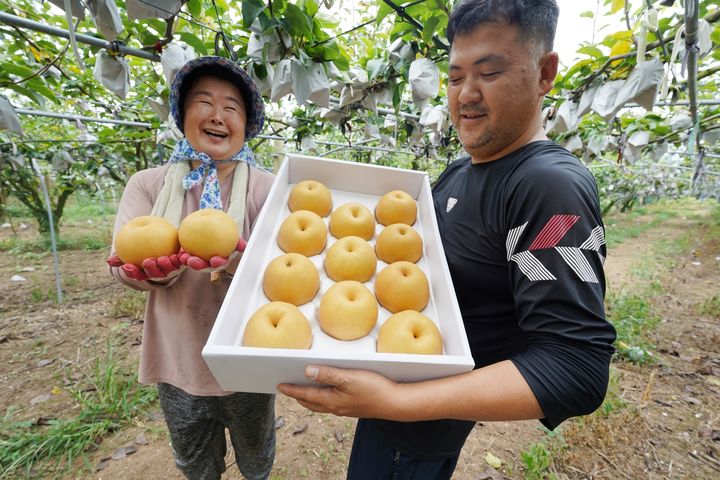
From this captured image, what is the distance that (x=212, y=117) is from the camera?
149 cm

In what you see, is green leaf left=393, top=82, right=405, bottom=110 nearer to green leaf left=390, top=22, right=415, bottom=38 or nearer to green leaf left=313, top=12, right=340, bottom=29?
green leaf left=390, top=22, right=415, bottom=38

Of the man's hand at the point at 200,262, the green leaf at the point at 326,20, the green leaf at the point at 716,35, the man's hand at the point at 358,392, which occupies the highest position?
the green leaf at the point at 326,20

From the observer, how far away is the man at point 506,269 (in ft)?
2.64

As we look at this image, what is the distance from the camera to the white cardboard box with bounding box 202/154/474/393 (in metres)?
0.81

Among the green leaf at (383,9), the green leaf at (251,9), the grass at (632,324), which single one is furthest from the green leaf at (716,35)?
the grass at (632,324)

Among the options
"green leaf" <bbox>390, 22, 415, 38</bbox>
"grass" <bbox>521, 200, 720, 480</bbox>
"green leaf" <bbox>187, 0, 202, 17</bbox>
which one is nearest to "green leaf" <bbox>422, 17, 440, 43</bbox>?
"green leaf" <bbox>390, 22, 415, 38</bbox>

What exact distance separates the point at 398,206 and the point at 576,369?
3.37 feet

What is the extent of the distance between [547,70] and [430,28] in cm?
94

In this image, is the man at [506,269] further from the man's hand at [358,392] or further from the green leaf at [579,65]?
the green leaf at [579,65]

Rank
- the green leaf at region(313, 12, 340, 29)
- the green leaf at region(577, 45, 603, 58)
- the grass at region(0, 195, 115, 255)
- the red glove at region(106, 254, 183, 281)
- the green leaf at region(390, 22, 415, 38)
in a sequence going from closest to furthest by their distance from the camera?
1. the red glove at region(106, 254, 183, 281)
2. the green leaf at region(313, 12, 340, 29)
3. the green leaf at region(390, 22, 415, 38)
4. the green leaf at region(577, 45, 603, 58)
5. the grass at region(0, 195, 115, 255)

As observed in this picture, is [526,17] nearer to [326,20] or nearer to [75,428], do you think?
[326,20]

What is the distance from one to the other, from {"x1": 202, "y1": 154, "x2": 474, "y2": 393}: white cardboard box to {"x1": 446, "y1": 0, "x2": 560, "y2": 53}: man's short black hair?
0.68 m

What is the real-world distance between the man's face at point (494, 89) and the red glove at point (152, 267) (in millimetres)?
1163

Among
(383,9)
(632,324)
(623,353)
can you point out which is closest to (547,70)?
(383,9)
